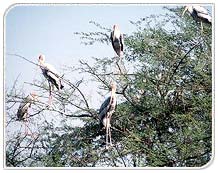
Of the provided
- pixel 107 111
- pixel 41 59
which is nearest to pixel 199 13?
pixel 107 111

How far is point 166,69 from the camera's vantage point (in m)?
2.13

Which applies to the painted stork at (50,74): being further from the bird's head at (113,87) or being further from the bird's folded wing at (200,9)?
the bird's folded wing at (200,9)

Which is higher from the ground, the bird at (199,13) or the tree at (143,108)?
the bird at (199,13)

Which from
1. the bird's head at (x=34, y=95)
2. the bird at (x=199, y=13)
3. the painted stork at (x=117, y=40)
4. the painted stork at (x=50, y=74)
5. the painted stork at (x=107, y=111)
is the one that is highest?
the bird at (x=199, y=13)

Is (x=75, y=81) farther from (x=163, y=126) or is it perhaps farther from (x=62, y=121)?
(x=163, y=126)

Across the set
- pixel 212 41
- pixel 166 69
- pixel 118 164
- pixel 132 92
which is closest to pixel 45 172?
pixel 118 164

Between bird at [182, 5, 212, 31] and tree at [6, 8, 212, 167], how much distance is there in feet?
0.08

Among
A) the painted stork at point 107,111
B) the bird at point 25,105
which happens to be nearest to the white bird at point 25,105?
the bird at point 25,105

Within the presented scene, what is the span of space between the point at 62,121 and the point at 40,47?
26 centimetres

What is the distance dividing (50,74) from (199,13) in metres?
0.54

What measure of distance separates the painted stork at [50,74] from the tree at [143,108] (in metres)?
0.02

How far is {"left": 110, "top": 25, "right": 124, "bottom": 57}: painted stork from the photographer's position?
6.99ft

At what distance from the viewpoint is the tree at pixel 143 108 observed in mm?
2094

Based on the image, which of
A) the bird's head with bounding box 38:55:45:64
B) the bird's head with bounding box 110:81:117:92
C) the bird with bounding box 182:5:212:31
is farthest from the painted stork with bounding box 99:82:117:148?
the bird with bounding box 182:5:212:31
